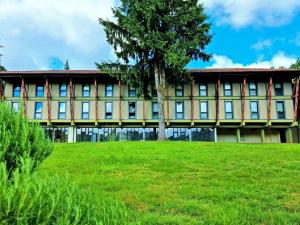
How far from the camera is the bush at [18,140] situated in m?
4.88

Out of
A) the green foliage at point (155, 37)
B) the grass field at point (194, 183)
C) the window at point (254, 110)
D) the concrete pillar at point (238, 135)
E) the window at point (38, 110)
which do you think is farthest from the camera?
the concrete pillar at point (238, 135)

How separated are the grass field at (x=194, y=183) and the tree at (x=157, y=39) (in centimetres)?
1296

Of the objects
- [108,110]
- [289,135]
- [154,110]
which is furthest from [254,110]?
[108,110]

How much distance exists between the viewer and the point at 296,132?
40719mm

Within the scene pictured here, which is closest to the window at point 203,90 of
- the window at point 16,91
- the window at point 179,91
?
the window at point 179,91

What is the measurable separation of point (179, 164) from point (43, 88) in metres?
29.6

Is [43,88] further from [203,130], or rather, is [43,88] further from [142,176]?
[142,176]

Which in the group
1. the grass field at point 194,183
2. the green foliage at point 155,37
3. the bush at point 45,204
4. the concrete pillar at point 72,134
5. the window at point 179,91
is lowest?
the grass field at point 194,183

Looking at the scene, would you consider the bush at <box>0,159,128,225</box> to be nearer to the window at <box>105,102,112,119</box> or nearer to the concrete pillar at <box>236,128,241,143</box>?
the window at <box>105,102,112,119</box>

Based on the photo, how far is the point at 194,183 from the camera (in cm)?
1101

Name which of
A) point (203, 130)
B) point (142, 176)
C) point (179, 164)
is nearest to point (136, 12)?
point (203, 130)

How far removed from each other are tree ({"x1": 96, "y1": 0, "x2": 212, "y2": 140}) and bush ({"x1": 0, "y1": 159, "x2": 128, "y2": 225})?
2553 centimetres

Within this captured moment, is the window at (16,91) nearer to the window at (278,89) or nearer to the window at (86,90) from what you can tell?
the window at (86,90)

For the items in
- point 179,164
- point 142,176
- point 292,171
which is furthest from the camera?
point 179,164
